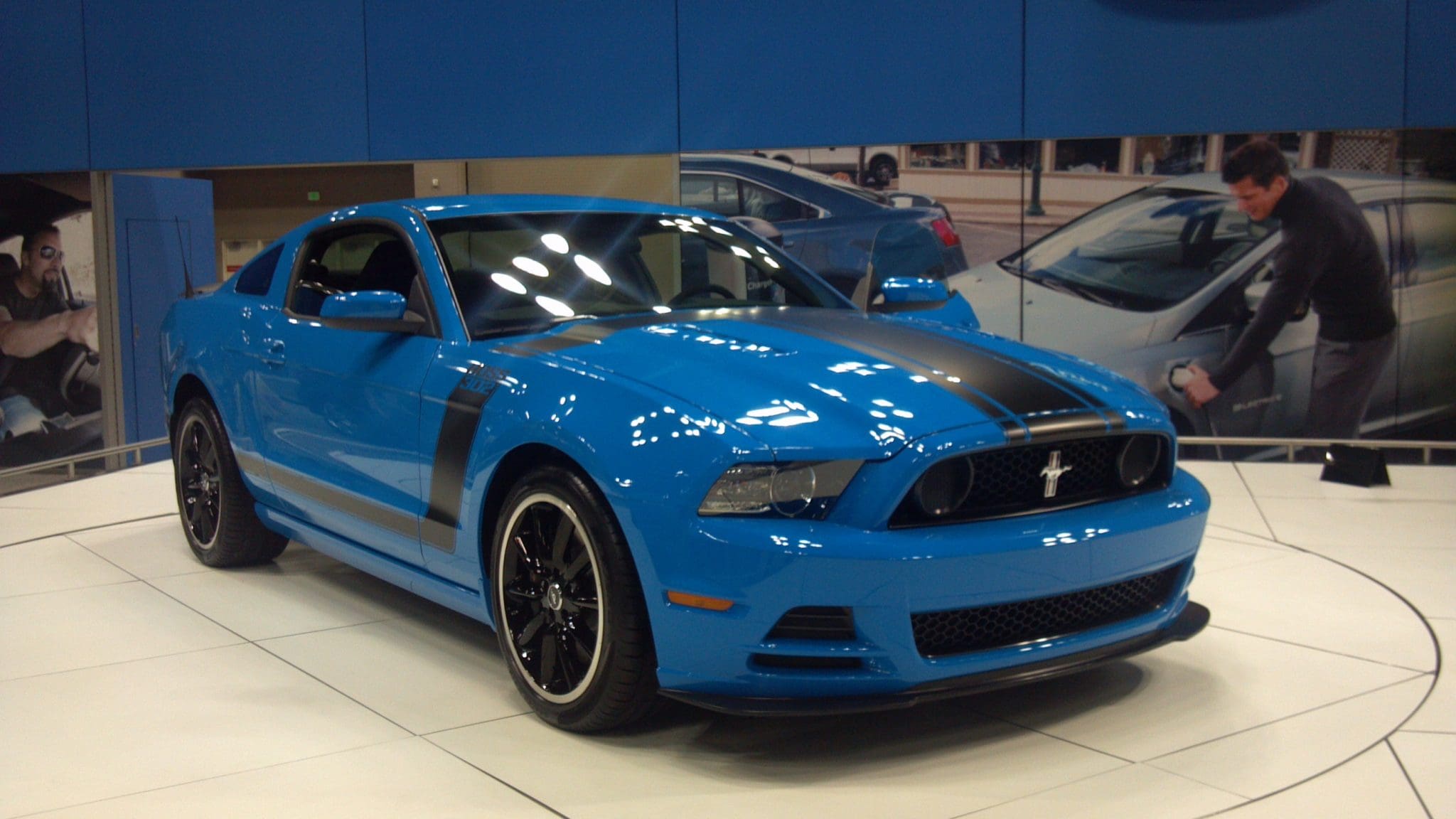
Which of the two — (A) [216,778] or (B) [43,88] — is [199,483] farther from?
(B) [43,88]

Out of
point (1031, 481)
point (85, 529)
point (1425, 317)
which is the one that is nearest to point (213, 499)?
point (85, 529)

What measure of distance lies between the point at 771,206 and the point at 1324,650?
17.4ft

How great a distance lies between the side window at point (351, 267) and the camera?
3756 millimetres

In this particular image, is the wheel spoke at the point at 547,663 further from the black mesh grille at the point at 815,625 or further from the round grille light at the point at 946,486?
the round grille light at the point at 946,486

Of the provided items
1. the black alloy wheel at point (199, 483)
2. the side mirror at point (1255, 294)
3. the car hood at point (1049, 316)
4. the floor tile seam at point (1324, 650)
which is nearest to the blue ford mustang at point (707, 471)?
the floor tile seam at point (1324, 650)

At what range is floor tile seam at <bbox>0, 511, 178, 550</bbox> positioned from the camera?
513cm

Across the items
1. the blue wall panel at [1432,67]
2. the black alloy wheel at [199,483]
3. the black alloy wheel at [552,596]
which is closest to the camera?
the black alloy wheel at [552,596]

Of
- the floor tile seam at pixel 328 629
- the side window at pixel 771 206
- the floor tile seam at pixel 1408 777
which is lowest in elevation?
the floor tile seam at pixel 328 629

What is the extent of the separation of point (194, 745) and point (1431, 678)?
9.61 ft

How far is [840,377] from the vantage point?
2.76 metres

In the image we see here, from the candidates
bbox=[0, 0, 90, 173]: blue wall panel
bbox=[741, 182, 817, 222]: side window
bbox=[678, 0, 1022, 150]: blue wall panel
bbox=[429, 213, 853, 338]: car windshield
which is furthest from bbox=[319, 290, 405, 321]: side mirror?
bbox=[0, 0, 90, 173]: blue wall panel

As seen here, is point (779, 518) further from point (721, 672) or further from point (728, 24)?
point (728, 24)

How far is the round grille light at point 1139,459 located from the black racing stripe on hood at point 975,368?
0.18 m

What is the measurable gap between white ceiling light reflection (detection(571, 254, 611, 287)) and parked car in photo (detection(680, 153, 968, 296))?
4.50 meters
